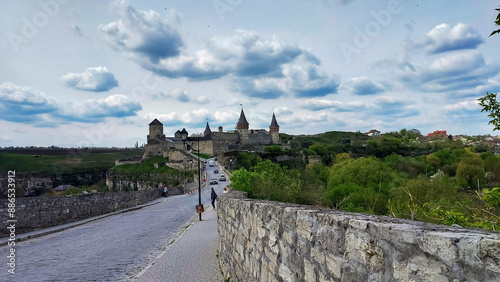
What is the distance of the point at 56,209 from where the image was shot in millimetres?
16203

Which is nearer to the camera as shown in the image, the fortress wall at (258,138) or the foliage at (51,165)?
the foliage at (51,165)

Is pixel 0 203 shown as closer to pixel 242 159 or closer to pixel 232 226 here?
pixel 232 226

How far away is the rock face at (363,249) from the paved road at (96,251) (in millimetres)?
5255

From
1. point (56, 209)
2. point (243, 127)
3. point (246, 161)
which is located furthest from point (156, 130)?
point (56, 209)

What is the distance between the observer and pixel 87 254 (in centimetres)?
1020

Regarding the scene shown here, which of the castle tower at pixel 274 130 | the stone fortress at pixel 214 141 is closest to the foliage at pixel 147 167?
the stone fortress at pixel 214 141

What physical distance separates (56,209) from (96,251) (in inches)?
277

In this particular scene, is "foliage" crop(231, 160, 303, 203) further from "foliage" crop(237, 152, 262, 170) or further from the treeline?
"foliage" crop(237, 152, 262, 170)

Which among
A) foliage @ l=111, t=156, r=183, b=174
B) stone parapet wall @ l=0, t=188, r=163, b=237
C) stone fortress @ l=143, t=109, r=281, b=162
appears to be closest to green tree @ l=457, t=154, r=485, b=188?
stone fortress @ l=143, t=109, r=281, b=162

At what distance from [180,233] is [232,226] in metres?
7.73

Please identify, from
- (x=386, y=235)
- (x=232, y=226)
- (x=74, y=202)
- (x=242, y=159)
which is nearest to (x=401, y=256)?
(x=386, y=235)

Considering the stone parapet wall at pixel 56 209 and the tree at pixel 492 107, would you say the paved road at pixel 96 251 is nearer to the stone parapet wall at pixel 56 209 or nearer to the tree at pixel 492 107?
the stone parapet wall at pixel 56 209

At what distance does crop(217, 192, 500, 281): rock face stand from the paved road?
5.25 m

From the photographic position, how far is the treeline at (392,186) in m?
6.84
